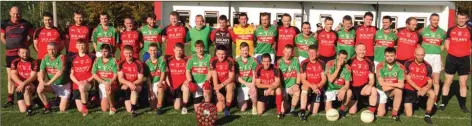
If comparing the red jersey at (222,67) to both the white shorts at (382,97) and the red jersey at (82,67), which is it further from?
the white shorts at (382,97)

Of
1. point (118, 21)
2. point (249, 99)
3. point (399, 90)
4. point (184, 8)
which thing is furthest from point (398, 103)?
point (118, 21)

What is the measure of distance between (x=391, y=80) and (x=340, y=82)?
0.74m

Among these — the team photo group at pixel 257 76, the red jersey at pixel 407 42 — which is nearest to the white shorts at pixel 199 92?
the team photo group at pixel 257 76

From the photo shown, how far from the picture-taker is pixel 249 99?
21.8 ft

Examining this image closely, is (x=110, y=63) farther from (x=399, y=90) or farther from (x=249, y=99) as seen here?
(x=399, y=90)

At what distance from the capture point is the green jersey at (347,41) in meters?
6.96

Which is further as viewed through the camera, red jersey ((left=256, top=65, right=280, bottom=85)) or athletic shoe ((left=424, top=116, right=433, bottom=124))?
red jersey ((left=256, top=65, right=280, bottom=85))

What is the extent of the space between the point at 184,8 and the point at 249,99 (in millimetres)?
19896

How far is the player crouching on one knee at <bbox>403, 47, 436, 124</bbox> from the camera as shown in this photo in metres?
5.96

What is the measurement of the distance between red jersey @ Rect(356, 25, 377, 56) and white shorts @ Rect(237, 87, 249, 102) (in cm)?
221

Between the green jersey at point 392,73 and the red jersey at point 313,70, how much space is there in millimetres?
860

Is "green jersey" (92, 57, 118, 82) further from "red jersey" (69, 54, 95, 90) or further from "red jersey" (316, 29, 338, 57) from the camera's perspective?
"red jersey" (316, 29, 338, 57)

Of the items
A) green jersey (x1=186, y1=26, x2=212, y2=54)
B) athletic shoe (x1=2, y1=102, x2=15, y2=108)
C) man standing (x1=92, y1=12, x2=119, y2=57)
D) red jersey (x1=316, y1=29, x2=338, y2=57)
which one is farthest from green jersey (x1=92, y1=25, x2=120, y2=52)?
red jersey (x1=316, y1=29, x2=338, y2=57)

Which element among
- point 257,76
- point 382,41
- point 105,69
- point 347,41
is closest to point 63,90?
point 105,69
